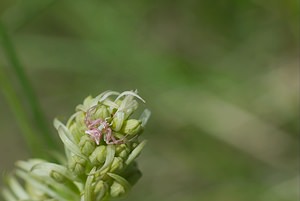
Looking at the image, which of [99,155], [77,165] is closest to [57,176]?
[77,165]

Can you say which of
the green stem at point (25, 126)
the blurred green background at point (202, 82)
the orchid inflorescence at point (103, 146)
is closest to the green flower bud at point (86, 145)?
the orchid inflorescence at point (103, 146)

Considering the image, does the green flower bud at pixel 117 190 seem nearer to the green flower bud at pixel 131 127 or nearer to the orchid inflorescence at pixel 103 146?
the orchid inflorescence at pixel 103 146

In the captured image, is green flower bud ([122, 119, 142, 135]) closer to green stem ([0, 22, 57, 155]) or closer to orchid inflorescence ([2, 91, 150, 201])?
orchid inflorescence ([2, 91, 150, 201])

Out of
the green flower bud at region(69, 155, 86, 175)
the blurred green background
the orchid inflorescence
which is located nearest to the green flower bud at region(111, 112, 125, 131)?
the orchid inflorescence

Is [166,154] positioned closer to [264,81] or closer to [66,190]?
[264,81]

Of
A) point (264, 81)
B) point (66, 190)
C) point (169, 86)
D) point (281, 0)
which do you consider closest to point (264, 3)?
point (281, 0)
